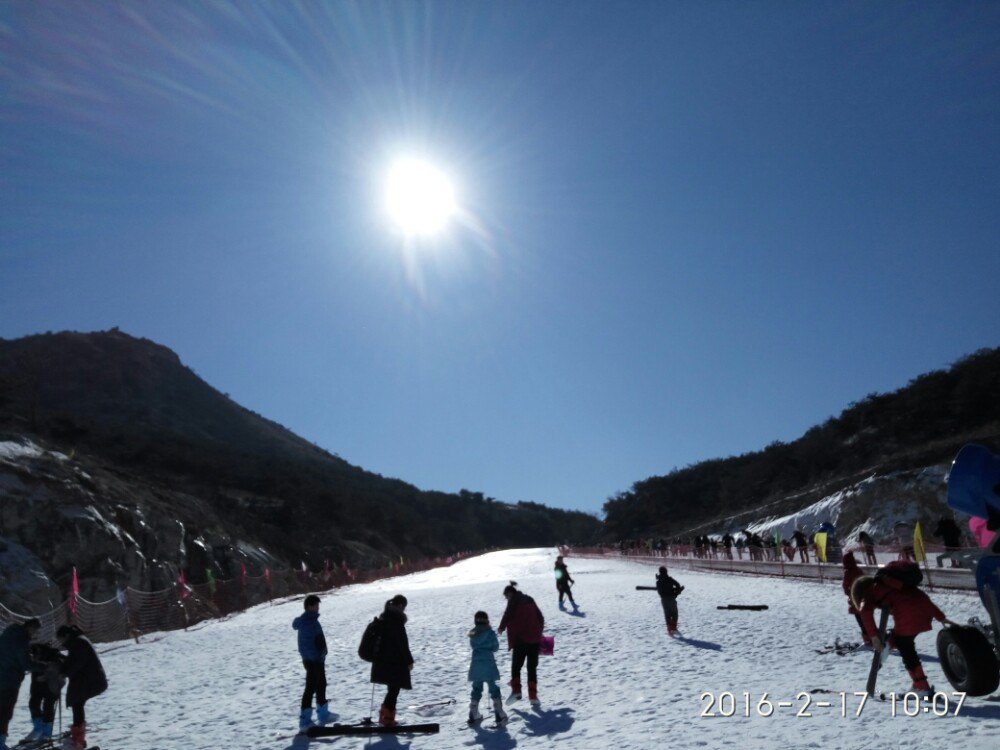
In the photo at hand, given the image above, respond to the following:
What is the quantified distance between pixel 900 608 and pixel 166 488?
4763cm

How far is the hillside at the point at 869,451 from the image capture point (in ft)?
152

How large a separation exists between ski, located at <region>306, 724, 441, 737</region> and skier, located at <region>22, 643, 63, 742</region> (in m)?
3.43

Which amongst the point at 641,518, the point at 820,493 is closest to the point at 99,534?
the point at 820,493

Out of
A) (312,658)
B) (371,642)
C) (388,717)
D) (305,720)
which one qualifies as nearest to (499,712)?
(388,717)

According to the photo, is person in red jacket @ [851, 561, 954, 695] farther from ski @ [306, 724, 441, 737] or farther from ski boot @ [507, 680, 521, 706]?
ski @ [306, 724, 441, 737]

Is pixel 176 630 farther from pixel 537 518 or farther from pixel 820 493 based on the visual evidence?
pixel 537 518

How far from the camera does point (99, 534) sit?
27984 millimetres

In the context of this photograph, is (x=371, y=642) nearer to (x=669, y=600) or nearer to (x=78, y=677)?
(x=78, y=677)

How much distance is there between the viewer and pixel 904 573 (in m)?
7.45

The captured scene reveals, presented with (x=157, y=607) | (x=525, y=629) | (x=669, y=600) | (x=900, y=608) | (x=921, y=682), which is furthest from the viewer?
(x=157, y=607)

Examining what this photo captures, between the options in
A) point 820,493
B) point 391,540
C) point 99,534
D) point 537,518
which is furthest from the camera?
A: point 537,518

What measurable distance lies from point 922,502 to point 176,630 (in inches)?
1544

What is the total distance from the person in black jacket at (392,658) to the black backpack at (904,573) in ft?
18.3

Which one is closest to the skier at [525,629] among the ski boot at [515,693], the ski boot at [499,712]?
the ski boot at [515,693]
